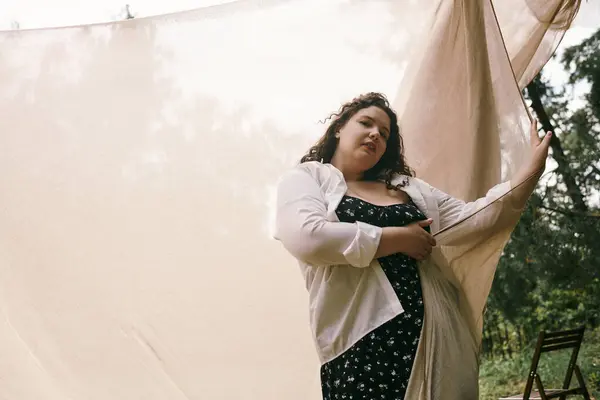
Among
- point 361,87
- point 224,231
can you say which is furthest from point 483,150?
point 224,231

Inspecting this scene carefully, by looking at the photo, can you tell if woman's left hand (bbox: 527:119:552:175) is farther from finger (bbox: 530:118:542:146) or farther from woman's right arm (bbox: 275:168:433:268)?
woman's right arm (bbox: 275:168:433:268)

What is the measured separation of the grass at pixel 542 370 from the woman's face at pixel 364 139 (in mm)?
4701

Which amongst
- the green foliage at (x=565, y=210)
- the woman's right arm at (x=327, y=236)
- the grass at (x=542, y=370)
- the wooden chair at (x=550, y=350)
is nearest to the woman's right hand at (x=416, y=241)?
the woman's right arm at (x=327, y=236)

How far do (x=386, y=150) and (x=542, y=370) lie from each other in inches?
226

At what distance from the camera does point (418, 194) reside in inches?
69.1

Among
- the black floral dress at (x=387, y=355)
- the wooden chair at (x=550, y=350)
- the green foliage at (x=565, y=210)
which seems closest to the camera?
the black floral dress at (x=387, y=355)

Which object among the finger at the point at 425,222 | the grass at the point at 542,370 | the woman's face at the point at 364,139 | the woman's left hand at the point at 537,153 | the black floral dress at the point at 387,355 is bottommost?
the grass at the point at 542,370

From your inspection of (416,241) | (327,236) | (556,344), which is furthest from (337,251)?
(556,344)

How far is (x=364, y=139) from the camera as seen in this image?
1780 mm

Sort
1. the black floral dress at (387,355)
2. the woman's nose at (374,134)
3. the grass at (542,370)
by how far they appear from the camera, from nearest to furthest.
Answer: the black floral dress at (387,355)
the woman's nose at (374,134)
the grass at (542,370)

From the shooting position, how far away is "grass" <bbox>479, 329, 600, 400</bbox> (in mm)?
6177

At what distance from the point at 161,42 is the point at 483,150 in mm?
928

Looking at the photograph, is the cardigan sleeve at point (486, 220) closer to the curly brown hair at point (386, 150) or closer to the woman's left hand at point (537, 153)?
the woman's left hand at point (537, 153)

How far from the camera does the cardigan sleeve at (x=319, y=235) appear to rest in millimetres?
1499
